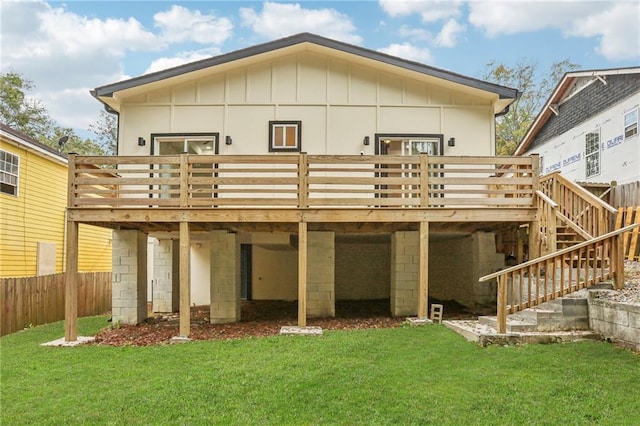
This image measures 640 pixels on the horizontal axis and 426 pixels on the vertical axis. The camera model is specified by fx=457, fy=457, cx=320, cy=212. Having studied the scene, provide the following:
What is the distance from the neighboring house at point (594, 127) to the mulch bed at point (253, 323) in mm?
7430

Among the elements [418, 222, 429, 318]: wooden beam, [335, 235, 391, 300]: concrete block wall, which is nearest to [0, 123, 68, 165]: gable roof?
[335, 235, 391, 300]: concrete block wall

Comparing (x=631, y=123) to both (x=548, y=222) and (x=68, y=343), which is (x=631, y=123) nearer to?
(x=548, y=222)

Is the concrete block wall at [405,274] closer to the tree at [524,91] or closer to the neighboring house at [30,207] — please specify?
the neighboring house at [30,207]

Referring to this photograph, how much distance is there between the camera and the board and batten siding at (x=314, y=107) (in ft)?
36.1

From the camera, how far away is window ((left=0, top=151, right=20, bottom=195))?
12805mm

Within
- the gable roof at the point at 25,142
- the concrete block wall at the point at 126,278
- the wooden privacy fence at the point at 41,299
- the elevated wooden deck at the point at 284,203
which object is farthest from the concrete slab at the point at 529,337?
the gable roof at the point at 25,142

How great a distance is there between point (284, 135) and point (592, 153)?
1128cm

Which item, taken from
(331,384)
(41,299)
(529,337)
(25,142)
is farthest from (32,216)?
(529,337)

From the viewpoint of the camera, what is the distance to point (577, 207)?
10156 mm

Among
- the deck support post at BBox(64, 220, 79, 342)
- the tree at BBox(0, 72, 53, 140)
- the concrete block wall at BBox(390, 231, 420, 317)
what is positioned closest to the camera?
the deck support post at BBox(64, 220, 79, 342)

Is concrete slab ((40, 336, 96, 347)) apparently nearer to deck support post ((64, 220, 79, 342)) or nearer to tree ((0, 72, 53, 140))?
deck support post ((64, 220, 79, 342))

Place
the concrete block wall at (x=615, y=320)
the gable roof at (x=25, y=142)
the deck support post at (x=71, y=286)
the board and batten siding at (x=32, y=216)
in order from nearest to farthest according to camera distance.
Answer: the concrete block wall at (x=615, y=320) → the deck support post at (x=71, y=286) → the gable roof at (x=25, y=142) → the board and batten siding at (x=32, y=216)

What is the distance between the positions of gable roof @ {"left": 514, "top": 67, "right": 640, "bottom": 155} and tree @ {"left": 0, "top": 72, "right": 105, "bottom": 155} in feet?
80.2

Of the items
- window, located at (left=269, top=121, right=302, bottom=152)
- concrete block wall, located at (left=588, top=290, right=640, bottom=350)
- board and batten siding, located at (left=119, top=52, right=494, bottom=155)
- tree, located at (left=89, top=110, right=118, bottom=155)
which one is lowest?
concrete block wall, located at (left=588, top=290, right=640, bottom=350)
